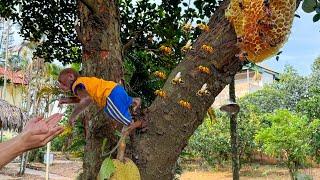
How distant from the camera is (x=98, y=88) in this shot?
1.40 m

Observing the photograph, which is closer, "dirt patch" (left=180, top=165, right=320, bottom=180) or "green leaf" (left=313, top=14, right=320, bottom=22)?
"green leaf" (left=313, top=14, right=320, bottom=22)

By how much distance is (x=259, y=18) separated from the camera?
1.45 m

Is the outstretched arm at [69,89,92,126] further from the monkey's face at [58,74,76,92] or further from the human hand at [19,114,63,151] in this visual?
the human hand at [19,114,63,151]

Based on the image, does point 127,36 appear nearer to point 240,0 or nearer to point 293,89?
point 240,0

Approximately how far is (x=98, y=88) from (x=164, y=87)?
0.73 ft

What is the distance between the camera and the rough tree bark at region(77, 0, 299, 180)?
1440mm

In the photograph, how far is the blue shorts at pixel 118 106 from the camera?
1376 mm

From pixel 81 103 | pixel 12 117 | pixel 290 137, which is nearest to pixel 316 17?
pixel 81 103

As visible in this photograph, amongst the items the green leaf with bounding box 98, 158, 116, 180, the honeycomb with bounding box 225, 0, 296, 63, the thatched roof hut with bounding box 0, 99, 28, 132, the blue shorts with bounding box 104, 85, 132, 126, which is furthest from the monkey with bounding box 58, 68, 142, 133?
the thatched roof hut with bounding box 0, 99, 28, 132

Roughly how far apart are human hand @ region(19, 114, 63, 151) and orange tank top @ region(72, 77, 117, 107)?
250mm

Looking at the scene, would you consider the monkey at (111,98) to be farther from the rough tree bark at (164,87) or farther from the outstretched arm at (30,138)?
the outstretched arm at (30,138)

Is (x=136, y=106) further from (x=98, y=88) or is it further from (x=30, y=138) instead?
(x=30, y=138)

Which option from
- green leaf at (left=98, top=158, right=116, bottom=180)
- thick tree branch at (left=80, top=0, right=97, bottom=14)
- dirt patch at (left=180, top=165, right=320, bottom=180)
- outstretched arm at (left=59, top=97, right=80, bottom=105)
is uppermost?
thick tree branch at (left=80, top=0, right=97, bottom=14)

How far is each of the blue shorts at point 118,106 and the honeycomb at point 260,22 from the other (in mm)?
394
